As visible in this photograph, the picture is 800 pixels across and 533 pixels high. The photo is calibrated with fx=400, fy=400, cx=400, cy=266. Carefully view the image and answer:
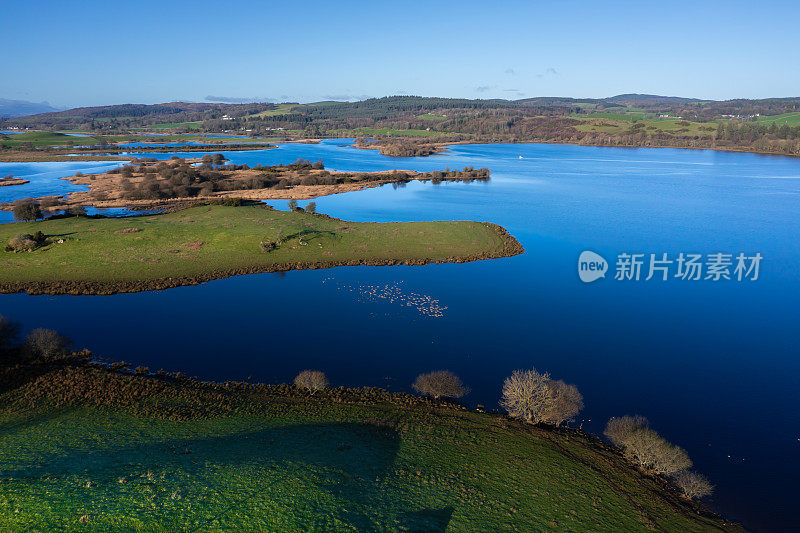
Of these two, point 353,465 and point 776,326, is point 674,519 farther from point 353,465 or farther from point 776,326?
point 776,326

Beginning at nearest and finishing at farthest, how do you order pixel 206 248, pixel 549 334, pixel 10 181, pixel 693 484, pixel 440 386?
pixel 693 484 → pixel 440 386 → pixel 549 334 → pixel 206 248 → pixel 10 181

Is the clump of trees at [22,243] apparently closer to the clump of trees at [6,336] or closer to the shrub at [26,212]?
the shrub at [26,212]

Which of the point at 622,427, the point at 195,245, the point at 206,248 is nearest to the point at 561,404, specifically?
the point at 622,427

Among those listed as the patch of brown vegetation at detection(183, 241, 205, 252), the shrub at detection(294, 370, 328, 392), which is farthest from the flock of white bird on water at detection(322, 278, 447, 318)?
the patch of brown vegetation at detection(183, 241, 205, 252)

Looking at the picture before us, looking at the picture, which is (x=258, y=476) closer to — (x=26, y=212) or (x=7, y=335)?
(x=7, y=335)

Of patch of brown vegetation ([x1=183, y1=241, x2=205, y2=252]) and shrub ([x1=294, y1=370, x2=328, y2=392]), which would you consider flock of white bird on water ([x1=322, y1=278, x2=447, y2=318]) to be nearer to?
shrub ([x1=294, y1=370, x2=328, y2=392])

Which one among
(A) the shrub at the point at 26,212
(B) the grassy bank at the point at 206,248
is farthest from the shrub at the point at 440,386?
(A) the shrub at the point at 26,212
